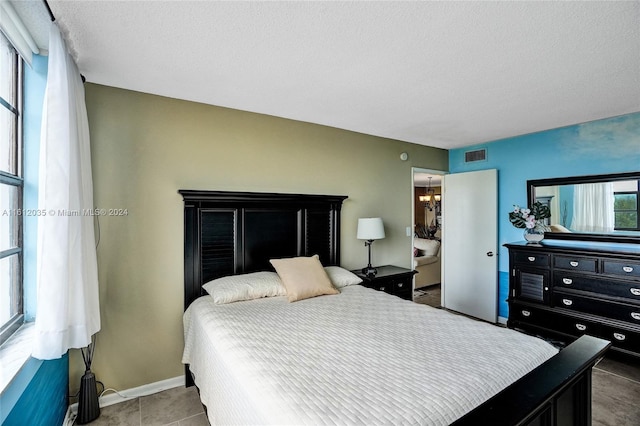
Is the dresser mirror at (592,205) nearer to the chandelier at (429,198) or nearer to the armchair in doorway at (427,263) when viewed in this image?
the armchair in doorway at (427,263)

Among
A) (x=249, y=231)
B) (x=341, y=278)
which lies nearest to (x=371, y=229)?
(x=341, y=278)

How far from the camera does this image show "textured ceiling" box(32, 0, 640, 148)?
4.78 ft

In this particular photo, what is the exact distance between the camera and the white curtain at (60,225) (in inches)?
59.8

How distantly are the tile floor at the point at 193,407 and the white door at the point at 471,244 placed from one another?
145 cm

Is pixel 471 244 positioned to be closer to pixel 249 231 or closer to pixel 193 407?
pixel 249 231

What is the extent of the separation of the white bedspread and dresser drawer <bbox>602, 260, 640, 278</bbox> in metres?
1.81

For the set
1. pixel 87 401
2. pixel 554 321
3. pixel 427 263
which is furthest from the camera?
pixel 427 263

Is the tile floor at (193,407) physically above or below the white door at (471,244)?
below

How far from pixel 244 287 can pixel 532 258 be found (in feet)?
10.00

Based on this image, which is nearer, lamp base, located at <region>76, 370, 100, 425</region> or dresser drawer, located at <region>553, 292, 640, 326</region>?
lamp base, located at <region>76, 370, 100, 425</region>

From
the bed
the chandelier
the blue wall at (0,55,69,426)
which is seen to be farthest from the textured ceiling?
the chandelier

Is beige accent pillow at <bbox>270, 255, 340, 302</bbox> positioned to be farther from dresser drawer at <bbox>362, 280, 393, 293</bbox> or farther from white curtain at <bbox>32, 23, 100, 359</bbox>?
white curtain at <bbox>32, 23, 100, 359</bbox>

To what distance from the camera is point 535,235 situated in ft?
11.3

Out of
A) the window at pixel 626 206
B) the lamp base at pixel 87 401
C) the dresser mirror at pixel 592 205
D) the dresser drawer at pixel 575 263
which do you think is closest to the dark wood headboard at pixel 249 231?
the lamp base at pixel 87 401
